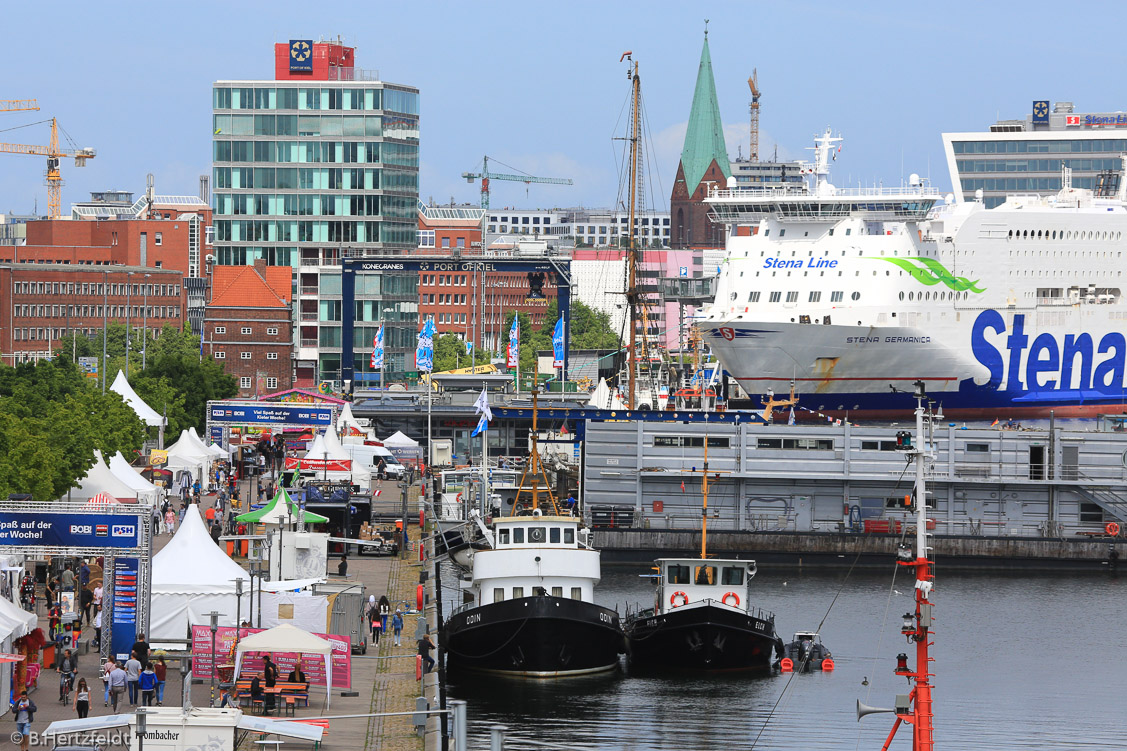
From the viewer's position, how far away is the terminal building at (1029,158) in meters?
173

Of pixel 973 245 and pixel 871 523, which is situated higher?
pixel 973 245

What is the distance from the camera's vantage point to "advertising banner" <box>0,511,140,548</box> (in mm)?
35062

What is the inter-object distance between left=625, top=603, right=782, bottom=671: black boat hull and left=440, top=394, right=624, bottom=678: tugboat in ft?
3.68

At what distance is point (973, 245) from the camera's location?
3959 inches

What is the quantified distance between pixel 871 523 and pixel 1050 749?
98.7 ft

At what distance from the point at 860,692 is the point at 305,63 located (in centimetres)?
13104

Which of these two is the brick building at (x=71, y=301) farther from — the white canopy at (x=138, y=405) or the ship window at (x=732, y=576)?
the ship window at (x=732, y=576)

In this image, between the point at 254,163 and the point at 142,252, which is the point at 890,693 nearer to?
the point at 254,163

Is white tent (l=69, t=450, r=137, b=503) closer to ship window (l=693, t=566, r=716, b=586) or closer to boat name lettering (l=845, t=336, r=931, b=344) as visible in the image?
ship window (l=693, t=566, r=716, b=586)

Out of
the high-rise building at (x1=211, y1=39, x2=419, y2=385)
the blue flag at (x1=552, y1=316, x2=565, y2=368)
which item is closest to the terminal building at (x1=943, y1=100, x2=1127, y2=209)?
the high-rise building at (x1=211, y1=39, x2=419, y2=385)

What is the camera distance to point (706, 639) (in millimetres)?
44406

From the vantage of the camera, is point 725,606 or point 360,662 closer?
point 360,662

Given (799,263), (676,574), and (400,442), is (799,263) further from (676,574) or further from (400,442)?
(676,574)

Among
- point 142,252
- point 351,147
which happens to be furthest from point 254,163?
point 142,252
